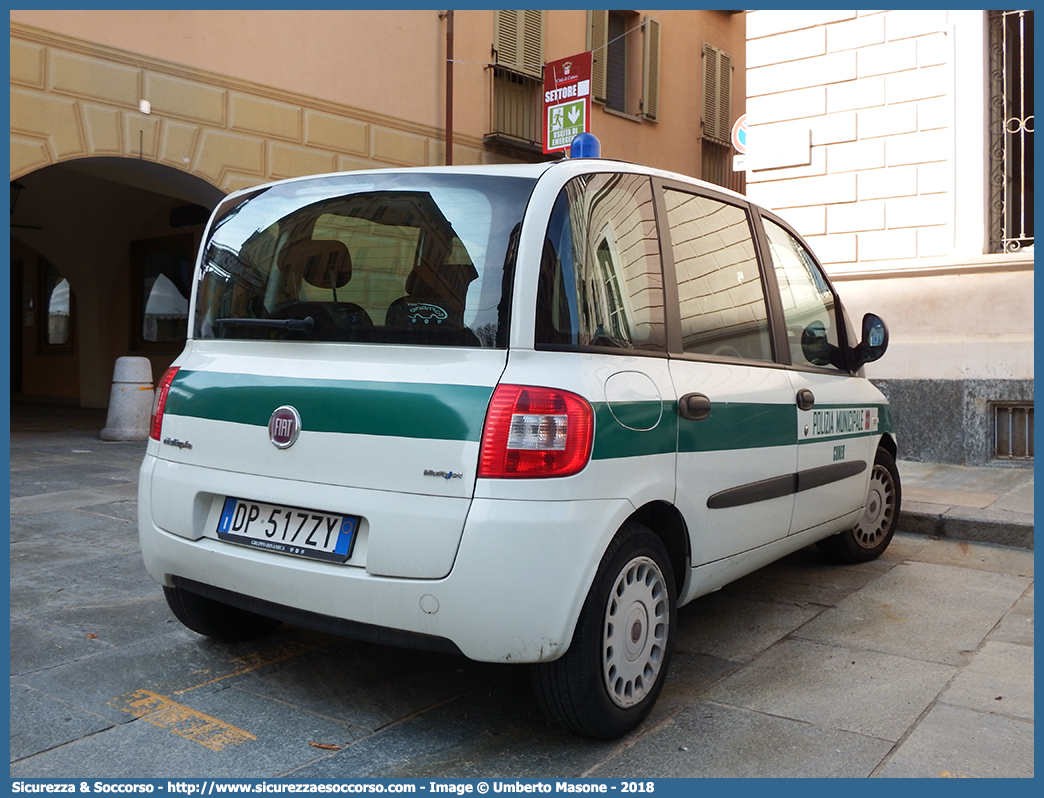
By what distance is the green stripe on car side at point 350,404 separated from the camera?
105 inches

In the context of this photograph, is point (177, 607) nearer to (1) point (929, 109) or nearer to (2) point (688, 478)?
(2) point (688, 478)

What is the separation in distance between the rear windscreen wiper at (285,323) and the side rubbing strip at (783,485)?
4.83 feet

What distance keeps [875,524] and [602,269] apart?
3151 millimetres

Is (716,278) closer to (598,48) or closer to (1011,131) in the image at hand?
(1011,131)

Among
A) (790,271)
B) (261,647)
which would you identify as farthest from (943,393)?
(261,647)

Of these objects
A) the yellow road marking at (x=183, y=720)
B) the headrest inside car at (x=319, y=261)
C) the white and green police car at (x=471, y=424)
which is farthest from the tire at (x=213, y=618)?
the headrest inside car at (x=319, y=261)

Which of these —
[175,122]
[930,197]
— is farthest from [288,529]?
[175,122]

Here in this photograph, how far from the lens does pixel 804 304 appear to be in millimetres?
4352

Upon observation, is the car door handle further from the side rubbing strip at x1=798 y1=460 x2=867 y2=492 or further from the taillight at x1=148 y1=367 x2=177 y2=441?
the taillight at x1=148 y1=367 x2=177 y2=441

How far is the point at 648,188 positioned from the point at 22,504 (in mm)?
5152

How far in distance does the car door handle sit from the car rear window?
0.75 m

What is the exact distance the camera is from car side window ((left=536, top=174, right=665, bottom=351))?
2832 mm

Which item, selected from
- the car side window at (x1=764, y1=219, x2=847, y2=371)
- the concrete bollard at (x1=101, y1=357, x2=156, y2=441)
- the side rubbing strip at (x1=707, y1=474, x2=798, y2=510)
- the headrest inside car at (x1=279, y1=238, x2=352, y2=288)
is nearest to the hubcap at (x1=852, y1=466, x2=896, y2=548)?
the car side window at (x1=764, y1=219, x2=847, y2=371)

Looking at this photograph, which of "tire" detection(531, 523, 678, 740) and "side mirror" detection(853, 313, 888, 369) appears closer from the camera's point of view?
"tire" detection(531, 523, 678, 740)
